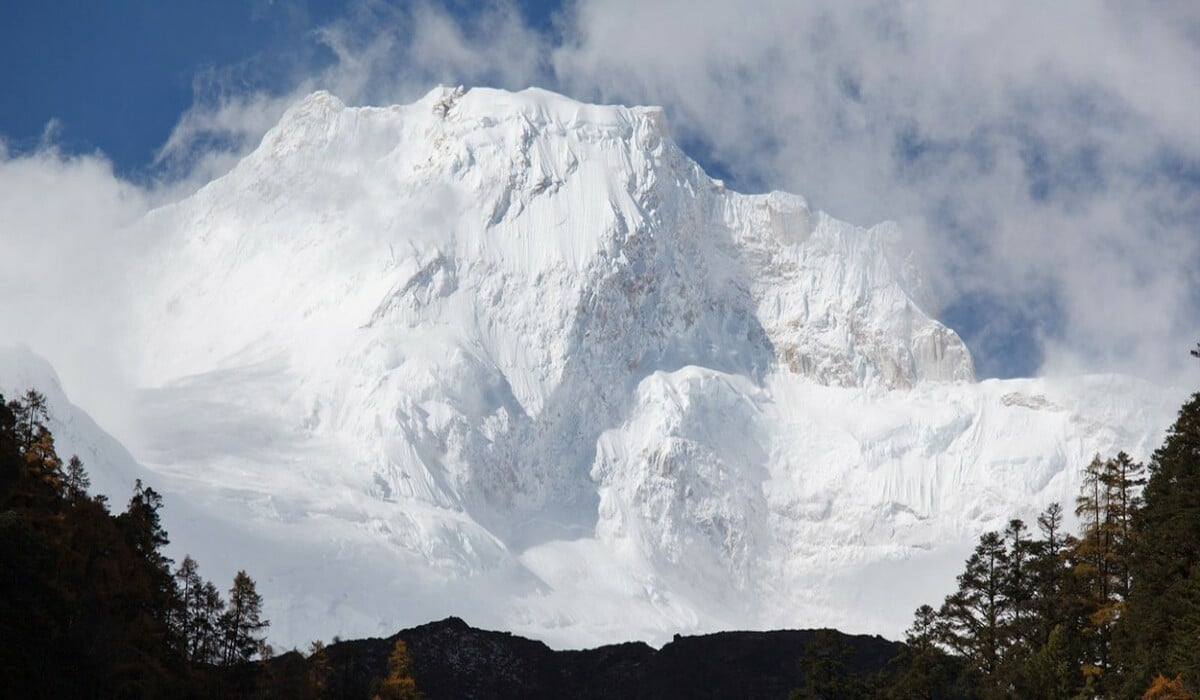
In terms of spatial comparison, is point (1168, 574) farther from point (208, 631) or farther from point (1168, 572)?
point (208, 631)

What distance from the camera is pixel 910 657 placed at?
76625 mm

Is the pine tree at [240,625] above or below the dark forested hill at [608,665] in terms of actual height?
below

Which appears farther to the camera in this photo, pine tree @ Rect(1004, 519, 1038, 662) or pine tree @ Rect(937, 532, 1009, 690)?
pine tree @ Rect(937, 532, 1009, 690)

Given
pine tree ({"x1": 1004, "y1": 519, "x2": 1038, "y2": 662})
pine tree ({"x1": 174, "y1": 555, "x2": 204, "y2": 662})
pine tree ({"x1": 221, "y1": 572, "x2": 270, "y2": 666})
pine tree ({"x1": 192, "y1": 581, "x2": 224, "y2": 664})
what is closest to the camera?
pine tree ({"x1": 1004, "y1": 519, "x2": 1038, "y2": 662})

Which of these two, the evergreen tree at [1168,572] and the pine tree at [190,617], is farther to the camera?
the pine tree at [190,617]

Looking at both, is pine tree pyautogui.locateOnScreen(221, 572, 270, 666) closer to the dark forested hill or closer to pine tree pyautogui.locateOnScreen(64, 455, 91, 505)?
pine tree pyautogui.locateOnScreen(64, 455, 91, 505)

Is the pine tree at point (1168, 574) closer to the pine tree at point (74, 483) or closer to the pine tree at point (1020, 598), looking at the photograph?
the pine tree at point (1020, 598)

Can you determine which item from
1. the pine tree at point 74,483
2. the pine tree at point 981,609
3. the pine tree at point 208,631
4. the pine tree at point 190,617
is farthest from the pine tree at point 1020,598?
the pine tree at point 74,483

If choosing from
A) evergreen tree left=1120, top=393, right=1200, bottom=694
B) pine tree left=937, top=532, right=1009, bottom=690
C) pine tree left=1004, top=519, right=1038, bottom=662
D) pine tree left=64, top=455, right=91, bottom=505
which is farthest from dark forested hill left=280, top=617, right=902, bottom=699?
evergreen tree left=1120, top=393, right=1200, bottom=694

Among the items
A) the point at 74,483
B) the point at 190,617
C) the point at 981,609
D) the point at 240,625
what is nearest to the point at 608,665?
the point at 240,625

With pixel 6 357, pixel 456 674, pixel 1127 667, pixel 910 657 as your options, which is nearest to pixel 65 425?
pixel 6 357

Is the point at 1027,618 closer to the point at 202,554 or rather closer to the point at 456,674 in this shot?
the point at 456,674

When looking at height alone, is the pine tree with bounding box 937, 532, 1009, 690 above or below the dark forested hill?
below

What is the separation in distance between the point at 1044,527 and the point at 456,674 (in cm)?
6432
